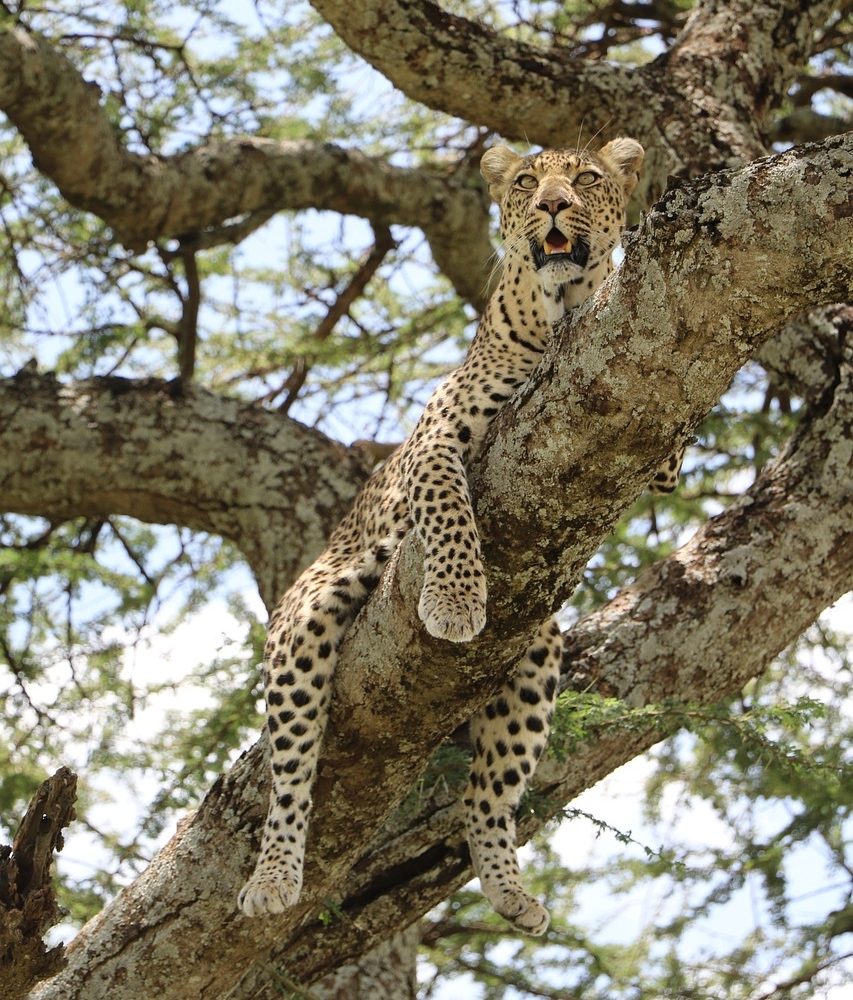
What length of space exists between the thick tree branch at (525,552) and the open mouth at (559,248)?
52.6 inches

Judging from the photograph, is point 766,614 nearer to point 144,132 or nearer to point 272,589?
point 272,589

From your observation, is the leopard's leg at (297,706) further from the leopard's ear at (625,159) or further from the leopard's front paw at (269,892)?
the leopard's ear at (625,159)

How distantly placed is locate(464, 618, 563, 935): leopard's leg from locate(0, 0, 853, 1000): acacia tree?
131mm

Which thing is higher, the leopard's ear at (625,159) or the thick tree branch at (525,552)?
Answer: the leopard's ear at (625,159)

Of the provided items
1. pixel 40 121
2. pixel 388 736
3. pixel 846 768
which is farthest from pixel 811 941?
pixel 40 121

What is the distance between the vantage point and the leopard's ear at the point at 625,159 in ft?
19.9

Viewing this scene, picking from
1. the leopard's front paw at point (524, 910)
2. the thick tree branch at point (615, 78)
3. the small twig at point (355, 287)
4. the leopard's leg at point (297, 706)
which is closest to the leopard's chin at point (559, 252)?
the leopard's leg at point (297, 706)

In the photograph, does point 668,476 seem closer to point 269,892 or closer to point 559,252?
point 559,252

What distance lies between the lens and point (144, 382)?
8227 millimetres

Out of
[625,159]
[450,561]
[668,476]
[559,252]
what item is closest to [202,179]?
[625,159]

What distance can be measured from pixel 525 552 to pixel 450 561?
0.77ft

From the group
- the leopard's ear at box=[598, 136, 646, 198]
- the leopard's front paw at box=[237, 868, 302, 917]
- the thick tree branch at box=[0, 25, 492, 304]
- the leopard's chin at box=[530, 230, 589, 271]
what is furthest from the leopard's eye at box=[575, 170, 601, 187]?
the thick tree branch at box=[0, 25, 492, 304]

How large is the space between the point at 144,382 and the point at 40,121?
60.9 inches

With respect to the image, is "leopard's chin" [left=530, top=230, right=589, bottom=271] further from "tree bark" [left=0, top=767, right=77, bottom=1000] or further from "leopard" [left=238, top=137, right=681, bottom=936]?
"tree bark" [left=0, top=767, right=77, bottom=1000]
